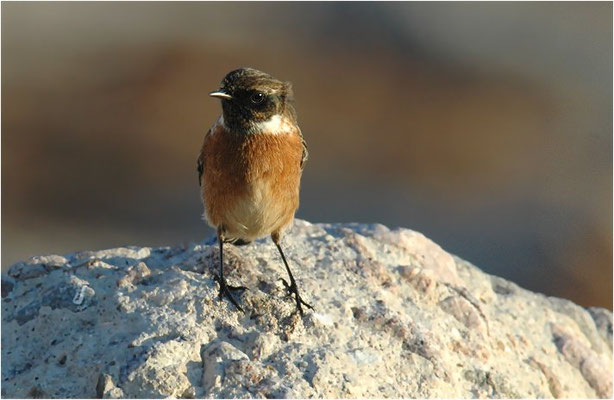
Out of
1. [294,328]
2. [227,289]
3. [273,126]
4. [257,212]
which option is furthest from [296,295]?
[273,126]

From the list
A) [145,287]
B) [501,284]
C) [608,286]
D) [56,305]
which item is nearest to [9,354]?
[56,305]

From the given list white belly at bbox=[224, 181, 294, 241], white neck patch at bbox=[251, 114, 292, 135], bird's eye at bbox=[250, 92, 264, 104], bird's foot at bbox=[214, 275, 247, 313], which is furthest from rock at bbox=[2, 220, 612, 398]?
bird's eye at bbox=[250, 92, 264, 104]

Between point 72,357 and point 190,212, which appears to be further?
point 190,212

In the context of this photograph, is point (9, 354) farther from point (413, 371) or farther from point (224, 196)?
point (413, 371)

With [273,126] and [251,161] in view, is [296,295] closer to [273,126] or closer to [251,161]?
[251,161]

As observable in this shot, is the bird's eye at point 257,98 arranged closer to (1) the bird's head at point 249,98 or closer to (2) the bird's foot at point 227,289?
(1) the bird's head at point 249,98

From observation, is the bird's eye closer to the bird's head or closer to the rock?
the bird's head
